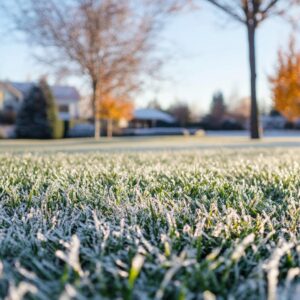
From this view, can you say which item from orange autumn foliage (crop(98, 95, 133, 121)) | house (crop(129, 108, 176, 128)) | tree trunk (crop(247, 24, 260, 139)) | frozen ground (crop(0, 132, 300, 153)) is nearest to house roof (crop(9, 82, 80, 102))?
house (crop(129, 108, 176, 128))

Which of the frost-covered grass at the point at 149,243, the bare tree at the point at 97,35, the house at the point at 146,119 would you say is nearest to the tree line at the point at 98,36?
the bare tree at the point at 97,35

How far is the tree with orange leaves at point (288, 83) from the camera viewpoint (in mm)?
17375

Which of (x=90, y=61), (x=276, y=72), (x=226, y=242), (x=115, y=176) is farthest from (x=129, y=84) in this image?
(x=226, y=242)

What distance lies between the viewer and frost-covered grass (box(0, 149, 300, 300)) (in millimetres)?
1079

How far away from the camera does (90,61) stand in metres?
21.2

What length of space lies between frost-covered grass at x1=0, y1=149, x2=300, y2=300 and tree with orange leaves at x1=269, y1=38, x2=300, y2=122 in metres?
16.3

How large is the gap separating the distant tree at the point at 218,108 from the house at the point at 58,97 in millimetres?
20852

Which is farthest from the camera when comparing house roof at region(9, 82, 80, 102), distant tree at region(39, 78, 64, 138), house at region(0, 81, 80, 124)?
house roof at region(9, 82, 80, 102)

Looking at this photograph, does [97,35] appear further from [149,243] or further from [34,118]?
[149,243]

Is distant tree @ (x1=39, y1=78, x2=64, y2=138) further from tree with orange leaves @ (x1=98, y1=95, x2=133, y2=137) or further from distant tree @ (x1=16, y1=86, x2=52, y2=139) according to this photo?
tree with orange leaves @ (x1=98, y1=95, x2=133, y2=137)

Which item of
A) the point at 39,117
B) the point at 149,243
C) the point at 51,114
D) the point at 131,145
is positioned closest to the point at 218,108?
the point at 51,114

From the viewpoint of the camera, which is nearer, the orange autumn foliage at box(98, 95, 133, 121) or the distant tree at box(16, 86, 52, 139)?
the orange autumn foliage at box(98, 95, 133, 121)

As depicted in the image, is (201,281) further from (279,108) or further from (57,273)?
(279,108)

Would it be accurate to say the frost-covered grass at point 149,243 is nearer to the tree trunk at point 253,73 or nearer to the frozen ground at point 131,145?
the frozen ground at point 131,145
